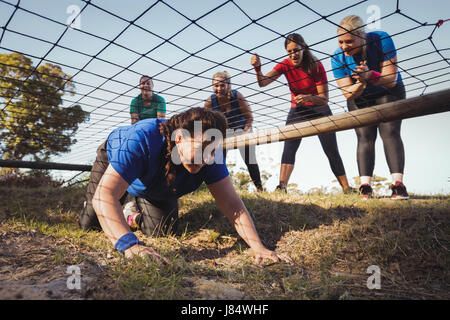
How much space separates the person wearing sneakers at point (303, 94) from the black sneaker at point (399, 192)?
0.57 m

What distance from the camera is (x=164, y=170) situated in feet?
5.56

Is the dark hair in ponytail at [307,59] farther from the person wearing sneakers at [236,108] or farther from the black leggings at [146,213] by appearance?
the black leggings at [146,213]

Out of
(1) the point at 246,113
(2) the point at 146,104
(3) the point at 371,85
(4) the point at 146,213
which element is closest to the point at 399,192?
(3) the point at 371,85

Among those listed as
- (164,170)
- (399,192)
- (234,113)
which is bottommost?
(399,192)

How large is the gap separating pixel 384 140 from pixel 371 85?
51 centimetres

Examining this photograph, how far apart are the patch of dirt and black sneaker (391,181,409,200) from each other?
2.41 metres

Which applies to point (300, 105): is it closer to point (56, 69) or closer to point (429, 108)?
point (429, 108)

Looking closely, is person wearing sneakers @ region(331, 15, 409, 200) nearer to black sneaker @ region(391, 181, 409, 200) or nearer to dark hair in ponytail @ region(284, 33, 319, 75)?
black sneaker @ region(391, 181, 409, 200)

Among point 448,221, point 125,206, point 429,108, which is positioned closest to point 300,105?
point 429,108

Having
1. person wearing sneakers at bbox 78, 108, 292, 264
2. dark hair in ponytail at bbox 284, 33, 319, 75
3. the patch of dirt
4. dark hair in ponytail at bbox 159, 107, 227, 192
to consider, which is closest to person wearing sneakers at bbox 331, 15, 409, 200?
dark hair in ponytail at bbox 284, 33, 319, 75

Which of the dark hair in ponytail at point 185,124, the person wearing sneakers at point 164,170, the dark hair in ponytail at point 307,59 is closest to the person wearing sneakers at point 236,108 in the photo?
the dark hair in ponytail at point 307,59

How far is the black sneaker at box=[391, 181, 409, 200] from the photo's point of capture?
2.33 metres

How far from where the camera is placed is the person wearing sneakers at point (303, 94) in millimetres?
2641

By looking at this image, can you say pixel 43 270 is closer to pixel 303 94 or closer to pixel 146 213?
pixel 146 213
